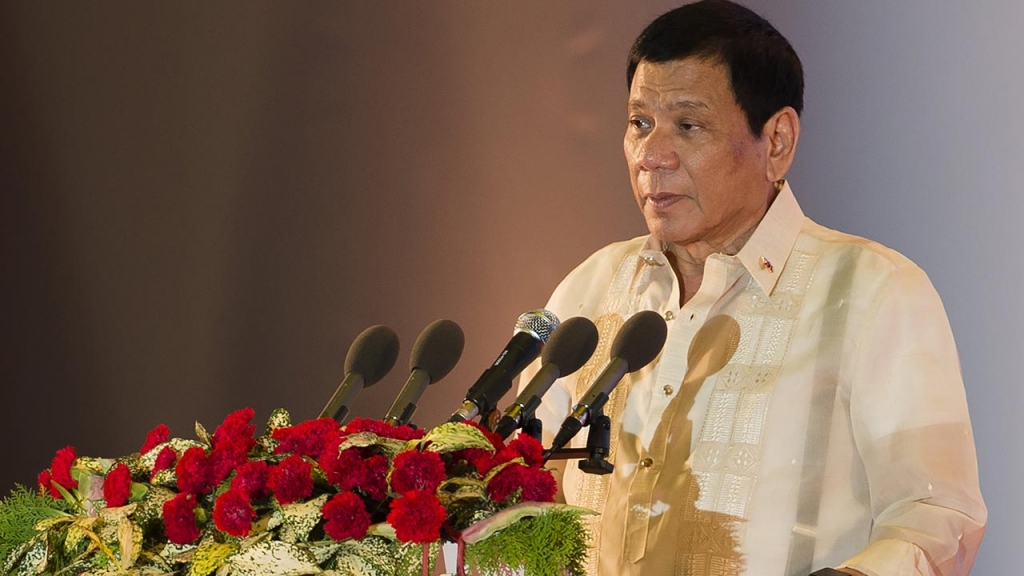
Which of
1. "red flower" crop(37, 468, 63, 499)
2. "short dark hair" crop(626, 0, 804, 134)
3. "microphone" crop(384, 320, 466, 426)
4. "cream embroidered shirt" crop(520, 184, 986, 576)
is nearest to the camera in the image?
"red flower" crop(37, 468, 63, 499)

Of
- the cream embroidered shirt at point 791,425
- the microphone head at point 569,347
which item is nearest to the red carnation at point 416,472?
the microphone head at point 569,347

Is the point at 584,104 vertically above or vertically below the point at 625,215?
above

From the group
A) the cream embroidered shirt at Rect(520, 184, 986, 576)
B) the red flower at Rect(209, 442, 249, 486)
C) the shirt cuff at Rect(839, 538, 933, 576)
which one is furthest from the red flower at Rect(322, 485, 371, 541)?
the cream embroidered shirt at Rect(520, 184, 986, 576)

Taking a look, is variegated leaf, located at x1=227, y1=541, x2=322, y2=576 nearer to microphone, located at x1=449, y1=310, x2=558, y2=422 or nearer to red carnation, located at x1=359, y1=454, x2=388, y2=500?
red carnation, located at x1=359, y1=454, x2=388, y2=500

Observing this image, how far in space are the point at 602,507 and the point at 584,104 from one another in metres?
1.38

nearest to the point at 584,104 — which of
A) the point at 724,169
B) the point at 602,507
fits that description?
the point at 724,169

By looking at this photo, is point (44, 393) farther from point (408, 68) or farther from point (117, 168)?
point (408, 68)

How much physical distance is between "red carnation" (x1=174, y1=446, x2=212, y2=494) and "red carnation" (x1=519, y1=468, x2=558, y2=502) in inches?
12.4

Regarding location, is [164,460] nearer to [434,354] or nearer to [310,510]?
[310,510]

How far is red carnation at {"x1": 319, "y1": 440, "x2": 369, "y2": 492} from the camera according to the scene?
121cm

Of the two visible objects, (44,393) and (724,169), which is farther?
(44,393)

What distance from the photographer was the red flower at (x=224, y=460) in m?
1.24

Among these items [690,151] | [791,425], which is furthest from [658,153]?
[791,425]

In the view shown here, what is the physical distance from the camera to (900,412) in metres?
1.83
